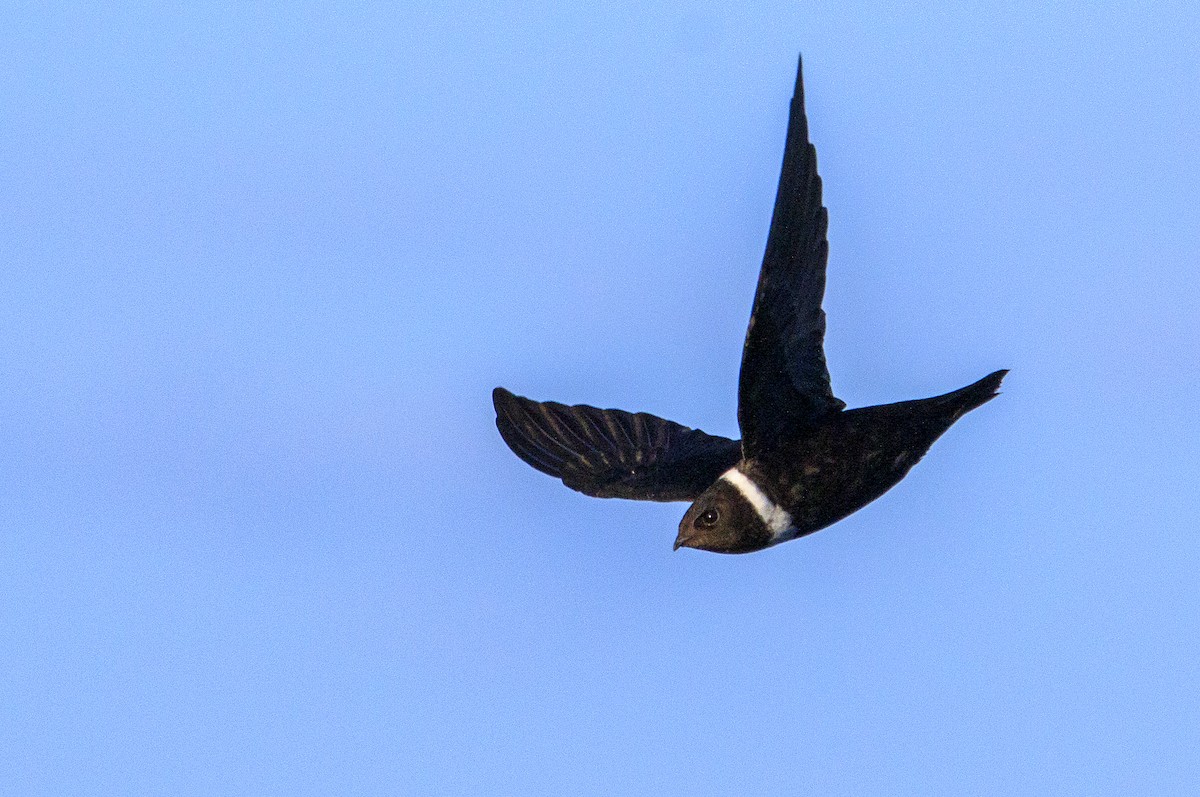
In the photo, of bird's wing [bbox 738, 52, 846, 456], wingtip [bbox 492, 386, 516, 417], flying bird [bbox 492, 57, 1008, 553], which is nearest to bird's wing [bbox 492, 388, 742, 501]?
wingtip [bbox 492, 386, 516, 417]

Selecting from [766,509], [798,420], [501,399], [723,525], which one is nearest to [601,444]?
[501,399]

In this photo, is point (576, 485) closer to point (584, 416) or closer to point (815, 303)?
point (584, 416)

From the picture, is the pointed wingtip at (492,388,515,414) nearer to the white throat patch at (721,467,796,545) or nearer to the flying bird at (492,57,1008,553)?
the flying bird at (492,57,1008,553)

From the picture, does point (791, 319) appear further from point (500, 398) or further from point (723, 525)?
point (500, 398)

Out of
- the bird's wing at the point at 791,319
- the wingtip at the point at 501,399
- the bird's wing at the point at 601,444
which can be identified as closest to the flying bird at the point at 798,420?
the bird's wing at the point at 791,319

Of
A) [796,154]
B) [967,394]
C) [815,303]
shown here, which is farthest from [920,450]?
[796,154]
